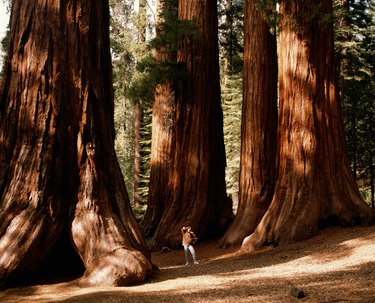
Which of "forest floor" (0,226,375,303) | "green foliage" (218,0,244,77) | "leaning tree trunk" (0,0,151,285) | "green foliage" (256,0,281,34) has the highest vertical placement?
"green foliage" (218,0,244,77)

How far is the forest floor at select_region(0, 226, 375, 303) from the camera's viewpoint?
5.23 metres

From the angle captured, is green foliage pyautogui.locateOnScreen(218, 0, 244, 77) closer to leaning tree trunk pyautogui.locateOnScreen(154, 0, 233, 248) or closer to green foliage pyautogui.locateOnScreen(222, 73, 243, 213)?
green foliage pyautogui.locateOnScreen(222, 73, 243, 213)

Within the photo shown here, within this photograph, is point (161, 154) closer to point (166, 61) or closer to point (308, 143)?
point (166, 61)

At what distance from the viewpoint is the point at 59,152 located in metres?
6.87

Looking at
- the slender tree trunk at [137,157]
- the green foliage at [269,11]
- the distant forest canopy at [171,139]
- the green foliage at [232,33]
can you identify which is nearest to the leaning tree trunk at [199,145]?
the distant forest canopy at [171,139]

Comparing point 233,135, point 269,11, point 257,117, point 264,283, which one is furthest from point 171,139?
point 233,135

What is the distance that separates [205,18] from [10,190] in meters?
9.15

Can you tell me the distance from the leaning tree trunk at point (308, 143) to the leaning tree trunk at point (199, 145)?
3302mm

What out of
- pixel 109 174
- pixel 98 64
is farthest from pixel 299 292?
pixel 98 64

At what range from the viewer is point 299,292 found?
497cm

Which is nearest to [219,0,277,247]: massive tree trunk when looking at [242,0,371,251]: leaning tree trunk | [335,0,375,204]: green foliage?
[242,0,371,251]: leaning tree trunk

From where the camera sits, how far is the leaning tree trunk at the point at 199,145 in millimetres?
13414

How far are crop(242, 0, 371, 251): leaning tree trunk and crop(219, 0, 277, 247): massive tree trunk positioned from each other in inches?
85.3

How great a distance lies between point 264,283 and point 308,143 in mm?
4619
